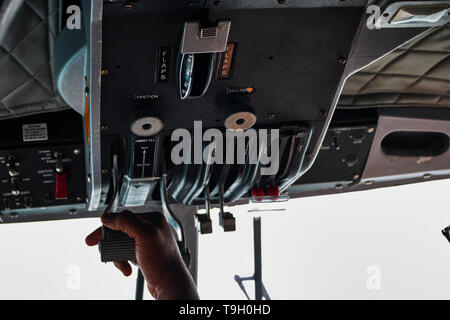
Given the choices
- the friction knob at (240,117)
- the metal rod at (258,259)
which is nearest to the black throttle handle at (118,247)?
the friction knob at (240,117)

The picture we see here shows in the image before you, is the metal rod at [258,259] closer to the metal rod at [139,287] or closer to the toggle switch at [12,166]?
the metal rod at [139,287]

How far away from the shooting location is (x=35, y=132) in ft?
6.82

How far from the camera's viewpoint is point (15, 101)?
1921 millimetres

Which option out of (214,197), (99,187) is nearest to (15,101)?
(99,187)

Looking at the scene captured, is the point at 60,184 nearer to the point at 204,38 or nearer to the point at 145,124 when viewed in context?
the point at 145,124

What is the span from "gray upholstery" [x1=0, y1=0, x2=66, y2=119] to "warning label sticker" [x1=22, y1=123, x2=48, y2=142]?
0.10 metres

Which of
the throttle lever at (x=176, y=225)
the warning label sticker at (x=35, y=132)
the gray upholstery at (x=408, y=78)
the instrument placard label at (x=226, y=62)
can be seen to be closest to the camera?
the instrument placard label at (x=226, y=62)

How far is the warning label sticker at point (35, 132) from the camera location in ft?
6.78

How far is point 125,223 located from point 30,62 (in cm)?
61

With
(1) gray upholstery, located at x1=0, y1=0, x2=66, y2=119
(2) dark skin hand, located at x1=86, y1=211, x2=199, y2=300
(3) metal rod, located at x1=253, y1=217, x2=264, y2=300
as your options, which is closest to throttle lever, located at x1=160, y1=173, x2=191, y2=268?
(2) dark skin hand, located at x1=86, y1=211, x2=199, y2=300

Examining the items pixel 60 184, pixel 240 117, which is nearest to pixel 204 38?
pixel 240 117

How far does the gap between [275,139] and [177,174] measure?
1.16 ft

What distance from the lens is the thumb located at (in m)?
1.62

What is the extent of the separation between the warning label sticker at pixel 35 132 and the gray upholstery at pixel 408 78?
99 cm
